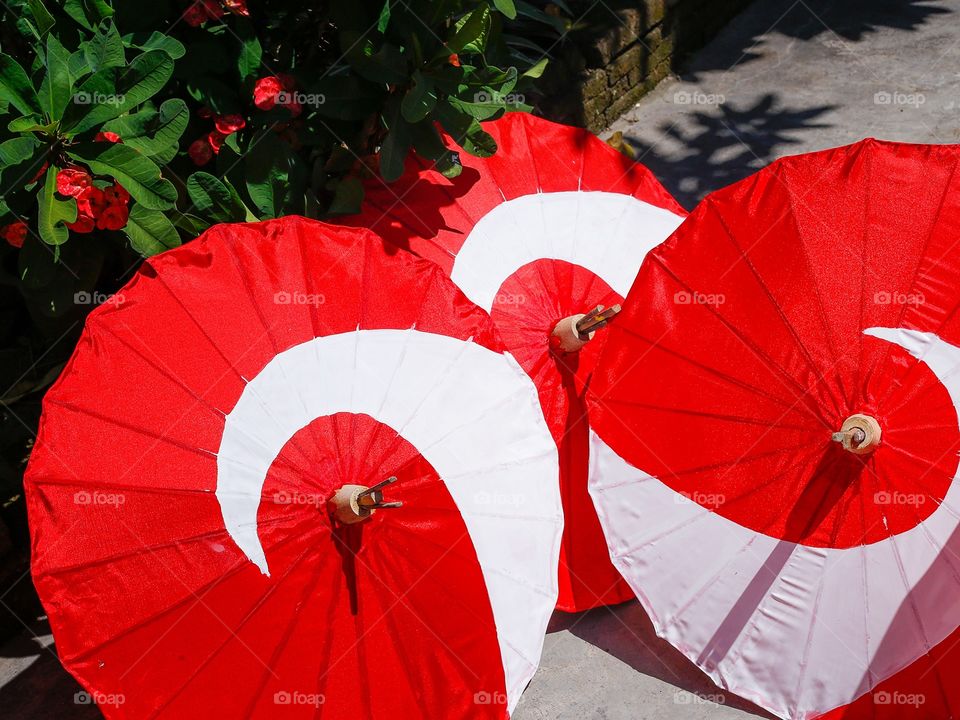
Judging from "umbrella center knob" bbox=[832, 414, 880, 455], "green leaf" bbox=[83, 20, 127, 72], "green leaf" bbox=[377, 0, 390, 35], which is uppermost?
"green leaf" bbox=[377, 0, 390, 35]

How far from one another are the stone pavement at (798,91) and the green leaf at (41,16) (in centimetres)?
301

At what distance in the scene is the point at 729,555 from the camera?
9.39ft

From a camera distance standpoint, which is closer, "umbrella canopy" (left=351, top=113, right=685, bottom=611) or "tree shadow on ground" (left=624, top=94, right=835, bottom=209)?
"umbrella canopy" (left=351, top=113, right=685, bottom=611)

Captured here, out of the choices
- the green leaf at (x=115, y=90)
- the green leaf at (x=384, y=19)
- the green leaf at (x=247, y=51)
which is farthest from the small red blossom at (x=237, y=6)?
the green leaf at (x=384, y=19)

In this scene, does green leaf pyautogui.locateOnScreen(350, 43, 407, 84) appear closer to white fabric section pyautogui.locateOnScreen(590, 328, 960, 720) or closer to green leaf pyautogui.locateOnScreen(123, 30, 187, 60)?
green leaf pyautogui.locateOnScreen(123, 30, 187, 60)

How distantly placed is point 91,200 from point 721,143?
3496mm

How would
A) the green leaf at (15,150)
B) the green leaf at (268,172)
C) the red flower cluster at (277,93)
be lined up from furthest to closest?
1. the green leaf at (268,172)
2. the red flower cluster at (277,93)
3. the green leaf at (15,150)

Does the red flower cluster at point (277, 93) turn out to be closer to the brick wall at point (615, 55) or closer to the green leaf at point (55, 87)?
the green leaf at point (55, 87)

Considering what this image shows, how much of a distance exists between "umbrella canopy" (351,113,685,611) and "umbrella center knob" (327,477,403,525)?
2.85 ft

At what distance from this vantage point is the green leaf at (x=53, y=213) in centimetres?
252

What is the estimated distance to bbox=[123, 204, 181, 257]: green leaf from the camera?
2.77m

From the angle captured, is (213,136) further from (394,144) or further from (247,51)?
(394,144)

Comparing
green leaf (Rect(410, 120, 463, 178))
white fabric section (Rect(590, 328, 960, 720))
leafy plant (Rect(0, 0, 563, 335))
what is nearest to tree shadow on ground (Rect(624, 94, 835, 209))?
leafy plant (Rect(0, 0, 563, 335))

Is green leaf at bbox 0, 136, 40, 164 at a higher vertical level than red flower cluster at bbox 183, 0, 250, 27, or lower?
lower
